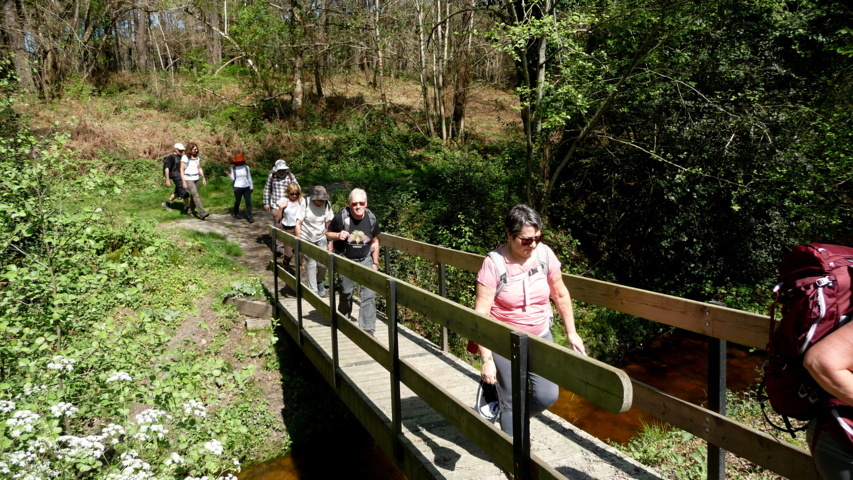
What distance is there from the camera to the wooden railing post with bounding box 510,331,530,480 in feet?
7.74

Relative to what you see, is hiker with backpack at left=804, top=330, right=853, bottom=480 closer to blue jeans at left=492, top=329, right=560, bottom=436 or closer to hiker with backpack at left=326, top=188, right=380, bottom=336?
blue jeans at left=492, top=329, right=560, bottom=436

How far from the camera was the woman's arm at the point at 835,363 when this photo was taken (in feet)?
5.43

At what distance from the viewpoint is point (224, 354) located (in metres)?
7.74

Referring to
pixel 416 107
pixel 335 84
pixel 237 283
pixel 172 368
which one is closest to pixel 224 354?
pixel 237 283

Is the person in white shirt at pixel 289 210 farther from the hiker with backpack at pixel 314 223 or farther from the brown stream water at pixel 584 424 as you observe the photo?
the brown stream water at pixel 584 424

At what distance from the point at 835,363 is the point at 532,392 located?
1530 millimetres

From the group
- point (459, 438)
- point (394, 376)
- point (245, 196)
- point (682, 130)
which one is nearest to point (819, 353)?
point (394, 376)

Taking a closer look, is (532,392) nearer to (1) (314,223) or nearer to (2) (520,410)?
(2) (520,410)

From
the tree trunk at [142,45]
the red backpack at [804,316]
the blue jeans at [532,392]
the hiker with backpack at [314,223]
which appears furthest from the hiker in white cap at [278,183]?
the tree trunk at [142,45]

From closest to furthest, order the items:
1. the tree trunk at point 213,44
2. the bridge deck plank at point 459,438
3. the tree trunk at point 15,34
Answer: the bridge deck plank at point 459,438 < the tree trunk at point 15,34 < the tree trunk at point 213,44

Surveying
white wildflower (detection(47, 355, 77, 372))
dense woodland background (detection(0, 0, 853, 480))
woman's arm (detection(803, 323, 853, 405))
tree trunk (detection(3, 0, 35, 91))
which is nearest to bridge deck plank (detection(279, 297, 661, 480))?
dense woodland background (detection(0, 0, 853, 480))

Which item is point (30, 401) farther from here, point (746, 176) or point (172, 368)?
point (746, 176)

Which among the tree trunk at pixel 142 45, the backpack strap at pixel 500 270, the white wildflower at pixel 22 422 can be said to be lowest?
the white wildflower at pixel 22 422

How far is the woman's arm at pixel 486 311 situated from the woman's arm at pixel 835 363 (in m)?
1.65
